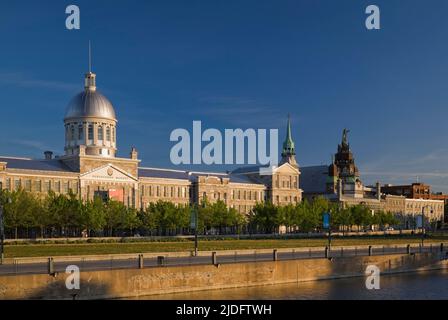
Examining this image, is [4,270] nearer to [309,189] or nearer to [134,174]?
[134,174]

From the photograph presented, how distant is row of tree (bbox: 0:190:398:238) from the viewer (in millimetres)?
88750

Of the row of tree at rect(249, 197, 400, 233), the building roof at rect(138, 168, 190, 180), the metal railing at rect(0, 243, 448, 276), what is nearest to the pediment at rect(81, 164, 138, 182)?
the building roof at rect(138, 168, 190, 180)

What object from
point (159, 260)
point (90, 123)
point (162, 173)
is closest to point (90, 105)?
point (90, 123)

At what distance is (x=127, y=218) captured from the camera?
3883 inches

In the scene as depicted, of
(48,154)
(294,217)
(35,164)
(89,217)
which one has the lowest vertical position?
(294,217)

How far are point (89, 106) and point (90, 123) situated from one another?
2751mm

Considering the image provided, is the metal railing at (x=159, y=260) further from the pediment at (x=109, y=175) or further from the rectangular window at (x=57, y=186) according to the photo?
the pediment at (x=109, y=175)

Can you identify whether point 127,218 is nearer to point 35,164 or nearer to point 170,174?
point 35,164

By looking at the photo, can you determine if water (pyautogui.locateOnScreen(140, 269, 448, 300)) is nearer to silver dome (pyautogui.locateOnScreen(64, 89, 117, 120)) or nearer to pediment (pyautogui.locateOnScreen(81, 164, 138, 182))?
pediment (pyautogui.locateOnScreen(81, 164, 138, 182))

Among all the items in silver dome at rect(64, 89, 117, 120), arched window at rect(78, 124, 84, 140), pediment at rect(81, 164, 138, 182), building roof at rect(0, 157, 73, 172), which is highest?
silver dome at rect(64, 89, 117, 120)

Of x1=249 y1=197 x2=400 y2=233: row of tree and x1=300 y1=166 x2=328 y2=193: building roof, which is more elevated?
x1=300 y1=166 x2=328 y2=193: building roof
